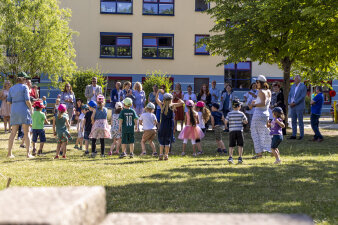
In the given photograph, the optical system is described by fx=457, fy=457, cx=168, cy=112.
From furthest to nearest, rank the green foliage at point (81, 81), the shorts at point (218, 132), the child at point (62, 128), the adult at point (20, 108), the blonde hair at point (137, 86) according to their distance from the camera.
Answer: the green foliage at point (81, 81) → the blonde hair at point (137, 86) → the shorts at point (218, 132) → the child at point (62, 128) → the adult at point (20, 108)

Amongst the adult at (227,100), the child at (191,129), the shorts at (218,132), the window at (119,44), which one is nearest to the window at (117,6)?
the window at (119,44)

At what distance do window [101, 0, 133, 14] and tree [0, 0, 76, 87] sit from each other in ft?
21.5

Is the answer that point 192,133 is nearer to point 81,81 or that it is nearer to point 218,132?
point 218,132

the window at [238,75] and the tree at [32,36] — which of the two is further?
the window at [238,75]

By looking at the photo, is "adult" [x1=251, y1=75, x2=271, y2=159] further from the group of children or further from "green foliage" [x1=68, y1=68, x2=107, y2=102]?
"green foliage" [x1=68, y1=68, x2=107, y2=102]

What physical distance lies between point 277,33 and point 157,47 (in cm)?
1584

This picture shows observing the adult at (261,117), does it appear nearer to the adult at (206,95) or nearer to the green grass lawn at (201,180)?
the green grass lawn at (201,180)

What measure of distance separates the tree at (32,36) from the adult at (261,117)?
18.2 metres

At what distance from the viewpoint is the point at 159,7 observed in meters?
34.7

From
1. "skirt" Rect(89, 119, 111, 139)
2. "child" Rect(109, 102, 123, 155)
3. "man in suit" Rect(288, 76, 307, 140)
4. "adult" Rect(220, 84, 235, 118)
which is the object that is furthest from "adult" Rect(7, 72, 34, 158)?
"man in suit" Rect(288, 76, 307, 140)

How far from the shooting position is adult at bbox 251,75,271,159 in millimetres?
11438

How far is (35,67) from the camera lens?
2753 cm

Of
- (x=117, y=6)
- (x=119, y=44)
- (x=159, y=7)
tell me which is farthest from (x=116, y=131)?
(x=159, y=7)

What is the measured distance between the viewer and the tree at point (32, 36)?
26.2m
